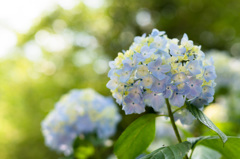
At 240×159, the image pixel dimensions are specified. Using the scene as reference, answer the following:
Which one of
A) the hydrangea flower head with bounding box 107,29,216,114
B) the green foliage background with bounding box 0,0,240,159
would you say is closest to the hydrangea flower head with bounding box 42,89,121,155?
the hydrangea flower head with bounding box 107,29,216,114

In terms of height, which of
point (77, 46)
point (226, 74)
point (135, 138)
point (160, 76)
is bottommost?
point (135, 138)

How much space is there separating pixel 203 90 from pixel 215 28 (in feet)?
34.7

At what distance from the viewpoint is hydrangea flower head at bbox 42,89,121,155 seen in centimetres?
220

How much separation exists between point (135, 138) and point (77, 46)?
13.3 m

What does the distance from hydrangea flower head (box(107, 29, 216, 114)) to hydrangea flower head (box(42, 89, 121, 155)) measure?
111 cm

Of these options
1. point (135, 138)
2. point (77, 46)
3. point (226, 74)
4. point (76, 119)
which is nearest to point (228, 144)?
point (135, 138)

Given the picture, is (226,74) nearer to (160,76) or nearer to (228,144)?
(228,144)

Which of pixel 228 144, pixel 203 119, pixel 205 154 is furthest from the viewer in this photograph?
pixel 205 154

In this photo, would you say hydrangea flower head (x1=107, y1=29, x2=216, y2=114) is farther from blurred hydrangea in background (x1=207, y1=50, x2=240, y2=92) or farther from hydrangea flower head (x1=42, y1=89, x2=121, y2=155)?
blurred hydrangea in background (x1=207, y1=50, x2=240, y2=92)

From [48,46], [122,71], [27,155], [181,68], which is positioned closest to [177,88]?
[181,68]

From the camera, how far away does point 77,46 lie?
14195 mm

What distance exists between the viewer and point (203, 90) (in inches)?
44.0

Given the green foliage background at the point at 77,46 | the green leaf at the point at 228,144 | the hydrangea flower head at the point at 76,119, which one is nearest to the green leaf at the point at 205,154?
the green leaf at the point at 228,144

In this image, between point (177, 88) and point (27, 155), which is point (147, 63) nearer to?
point (177, 88)
